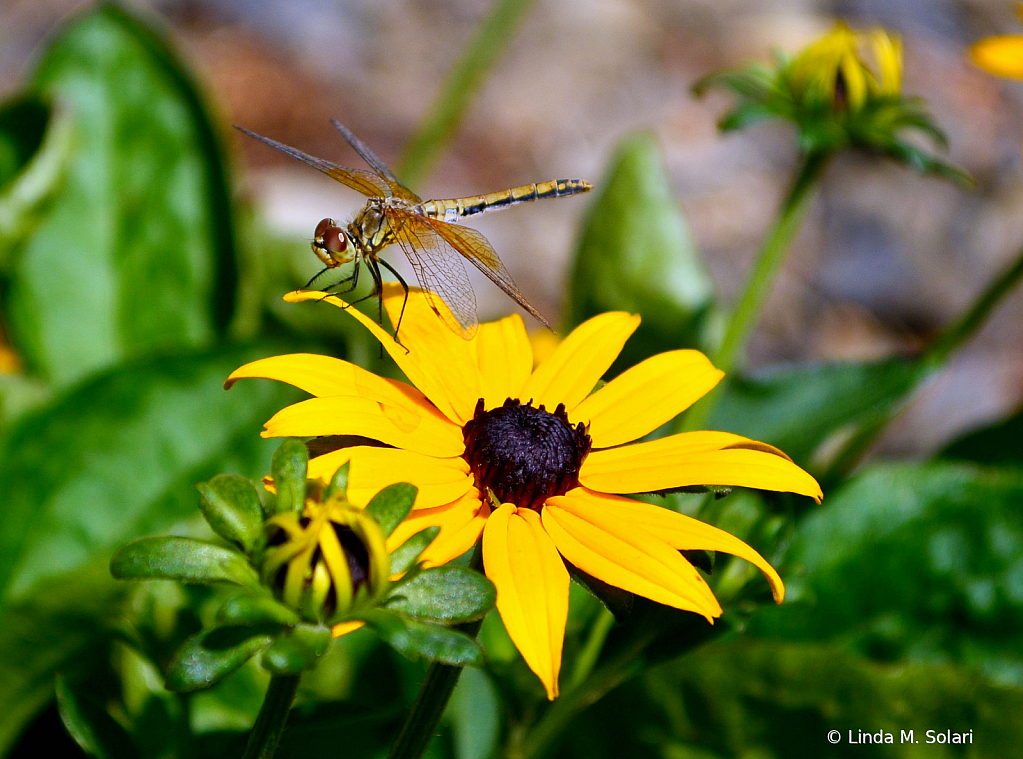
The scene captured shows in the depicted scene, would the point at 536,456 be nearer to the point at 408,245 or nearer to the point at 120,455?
the point at 408,245

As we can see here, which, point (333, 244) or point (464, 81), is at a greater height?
point (464, 81)

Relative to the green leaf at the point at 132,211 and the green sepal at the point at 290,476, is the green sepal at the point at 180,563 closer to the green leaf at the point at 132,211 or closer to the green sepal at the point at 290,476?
the green sepal at the point at 290,476

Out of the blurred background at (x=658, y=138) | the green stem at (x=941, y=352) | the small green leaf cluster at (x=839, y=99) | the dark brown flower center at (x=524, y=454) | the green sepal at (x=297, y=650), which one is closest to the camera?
the green sepal at (x=297, y=650)

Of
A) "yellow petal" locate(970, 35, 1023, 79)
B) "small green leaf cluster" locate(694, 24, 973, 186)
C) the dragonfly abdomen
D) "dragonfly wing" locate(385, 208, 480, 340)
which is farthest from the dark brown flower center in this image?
"yellow petal" locate(970, 35, 1023, 79)

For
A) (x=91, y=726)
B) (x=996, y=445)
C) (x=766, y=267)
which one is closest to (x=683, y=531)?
(x=91, y=726)

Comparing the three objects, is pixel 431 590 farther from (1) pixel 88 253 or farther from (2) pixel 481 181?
(2) pixel 481 181

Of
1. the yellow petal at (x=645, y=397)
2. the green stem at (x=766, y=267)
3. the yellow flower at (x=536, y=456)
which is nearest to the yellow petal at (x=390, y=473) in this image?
the yellow flower at (x=536, y=456)
